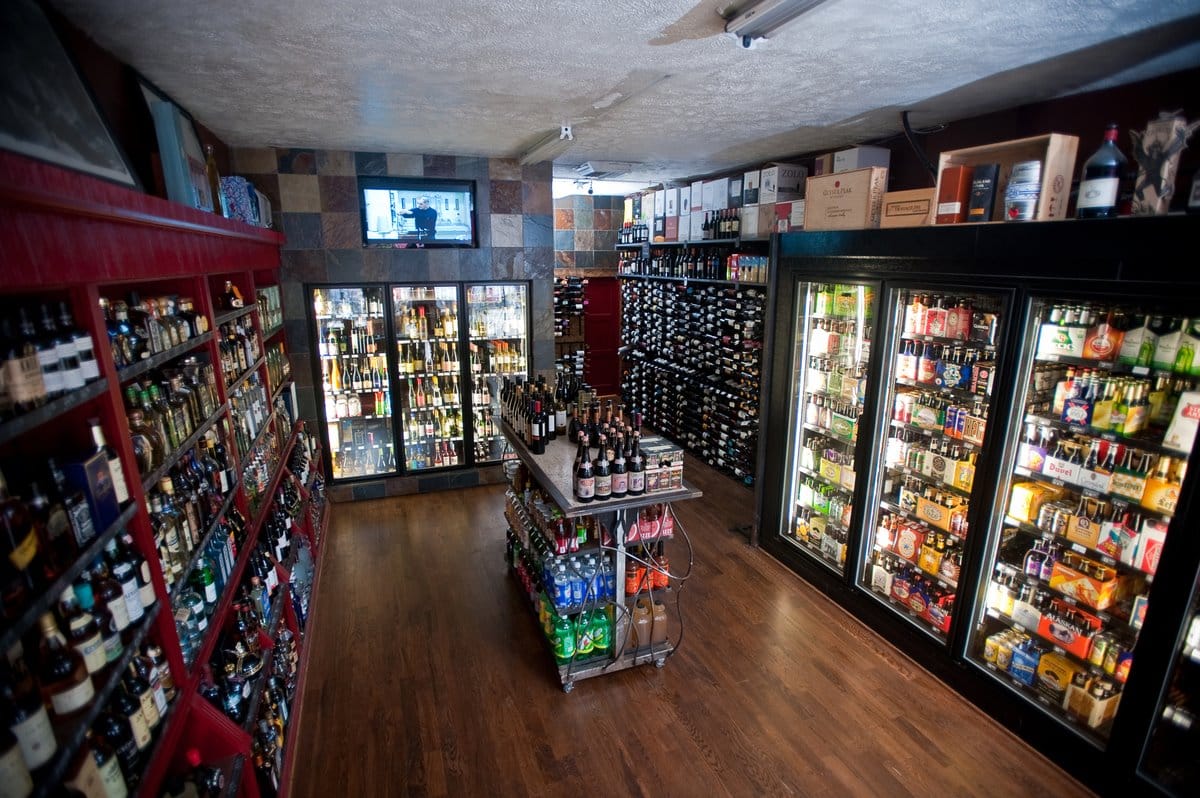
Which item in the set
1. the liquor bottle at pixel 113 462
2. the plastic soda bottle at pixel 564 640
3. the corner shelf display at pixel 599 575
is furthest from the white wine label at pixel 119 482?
the plastic soda bottle at pixel 564 640

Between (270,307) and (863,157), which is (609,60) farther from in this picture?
(270,307)

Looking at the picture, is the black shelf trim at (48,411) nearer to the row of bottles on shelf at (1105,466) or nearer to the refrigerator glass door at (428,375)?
the row of bottles on shelf at (1105,466)

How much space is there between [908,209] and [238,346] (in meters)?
3.79

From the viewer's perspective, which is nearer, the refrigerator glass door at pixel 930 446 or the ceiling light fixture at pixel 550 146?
the refrigerator glass door at pixel 930 446

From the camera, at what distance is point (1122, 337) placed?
2547mm

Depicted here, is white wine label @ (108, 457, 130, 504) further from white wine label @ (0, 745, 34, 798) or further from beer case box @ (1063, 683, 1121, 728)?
beer case box @ (1063, 683, 1121, 728)

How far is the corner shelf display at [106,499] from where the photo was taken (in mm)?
1248

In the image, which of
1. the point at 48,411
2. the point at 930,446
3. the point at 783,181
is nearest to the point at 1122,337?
the point at 930,446

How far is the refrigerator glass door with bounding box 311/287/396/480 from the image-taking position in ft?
17.5

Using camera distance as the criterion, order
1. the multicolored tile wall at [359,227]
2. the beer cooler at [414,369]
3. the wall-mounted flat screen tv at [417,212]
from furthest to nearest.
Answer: the beer cooler at [414,369] → the wall-mounted flat screen tv at [417,212] → the multicolored tile wall at [359,227]

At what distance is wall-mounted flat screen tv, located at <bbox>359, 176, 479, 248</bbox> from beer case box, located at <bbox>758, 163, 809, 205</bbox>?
2636mm

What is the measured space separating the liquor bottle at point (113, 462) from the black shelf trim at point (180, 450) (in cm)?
12

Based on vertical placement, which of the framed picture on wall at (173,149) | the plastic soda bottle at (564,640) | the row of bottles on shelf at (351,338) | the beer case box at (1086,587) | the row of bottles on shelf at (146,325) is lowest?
the plastic soda bottle at (564,640)

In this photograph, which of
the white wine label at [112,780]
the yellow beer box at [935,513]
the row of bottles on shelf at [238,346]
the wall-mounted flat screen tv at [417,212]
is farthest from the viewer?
the wall-mounted flat screen tv at [417,212]
